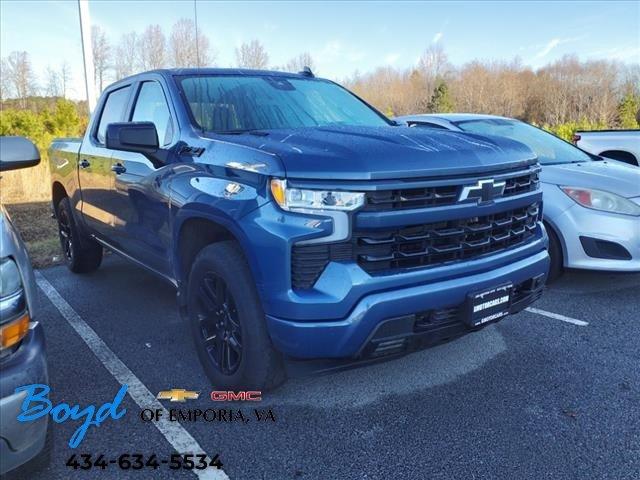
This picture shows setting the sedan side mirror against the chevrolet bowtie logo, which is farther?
the sedan side mirror

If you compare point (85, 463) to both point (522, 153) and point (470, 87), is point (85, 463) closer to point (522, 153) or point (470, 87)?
point (522, 153)

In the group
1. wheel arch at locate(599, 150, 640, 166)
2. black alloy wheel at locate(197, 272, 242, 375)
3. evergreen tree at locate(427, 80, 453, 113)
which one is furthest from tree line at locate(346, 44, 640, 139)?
black alloy wheel at locate(197, 272, 242, 375)

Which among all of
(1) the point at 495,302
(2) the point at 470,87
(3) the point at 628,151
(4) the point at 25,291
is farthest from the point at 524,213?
(2) the point at 470,87

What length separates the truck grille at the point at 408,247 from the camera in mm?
2297

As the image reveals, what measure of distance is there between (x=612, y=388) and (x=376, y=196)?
6.25 feet

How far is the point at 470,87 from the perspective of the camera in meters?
48.8

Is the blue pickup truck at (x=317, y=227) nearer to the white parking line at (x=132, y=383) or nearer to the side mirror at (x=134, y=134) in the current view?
the side mirror at (x=134, y=134)

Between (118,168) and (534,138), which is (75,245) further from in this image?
(534,138)

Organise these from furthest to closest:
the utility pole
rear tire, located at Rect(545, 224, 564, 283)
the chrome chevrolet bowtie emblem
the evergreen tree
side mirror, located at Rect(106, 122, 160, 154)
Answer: the evergreen tree → the utility pole → rear tire, located at Rect(545, 224, 564, 283) → side mirror, located at Rect(106, 122, 160, 154) → the chrome chevrolet bowtie emblem

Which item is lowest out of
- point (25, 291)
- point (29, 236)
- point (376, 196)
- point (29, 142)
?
point (29, 236)

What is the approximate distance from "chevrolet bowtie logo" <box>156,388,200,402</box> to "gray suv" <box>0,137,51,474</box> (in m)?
0.88

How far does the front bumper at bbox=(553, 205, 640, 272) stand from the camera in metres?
4.31

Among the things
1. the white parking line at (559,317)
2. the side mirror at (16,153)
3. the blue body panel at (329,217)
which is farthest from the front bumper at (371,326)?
the white parking line at (559,317)

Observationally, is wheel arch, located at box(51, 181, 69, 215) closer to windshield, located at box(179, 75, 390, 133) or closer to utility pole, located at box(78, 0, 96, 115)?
windshield, located at box(179, 75, 390, 133)
